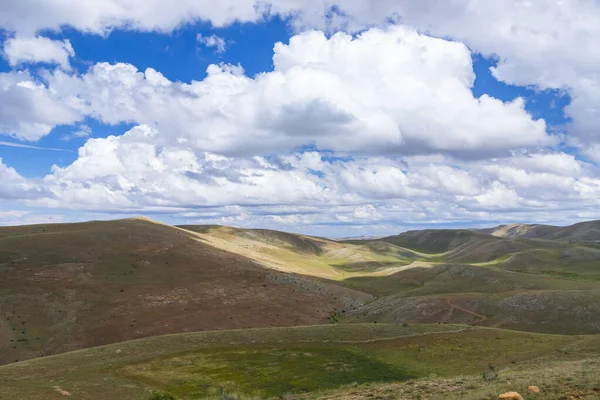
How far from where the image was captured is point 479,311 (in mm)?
83688

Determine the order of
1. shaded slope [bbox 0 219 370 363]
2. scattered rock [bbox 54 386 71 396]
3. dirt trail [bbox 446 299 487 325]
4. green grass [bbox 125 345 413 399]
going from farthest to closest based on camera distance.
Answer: dirt trail [bbox 446 299 487 325] → shaded slope [bbox 0 219 370 363] → green grass [bbox 125 345 413 399] → scattered rock [bbox 54 386 71 396]

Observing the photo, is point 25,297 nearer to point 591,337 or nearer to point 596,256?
point 591,337

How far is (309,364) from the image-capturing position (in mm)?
44750

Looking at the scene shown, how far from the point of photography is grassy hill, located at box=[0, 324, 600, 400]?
109 feet

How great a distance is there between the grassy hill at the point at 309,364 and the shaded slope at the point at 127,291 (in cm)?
2521

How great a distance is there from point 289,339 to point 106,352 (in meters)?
20.5

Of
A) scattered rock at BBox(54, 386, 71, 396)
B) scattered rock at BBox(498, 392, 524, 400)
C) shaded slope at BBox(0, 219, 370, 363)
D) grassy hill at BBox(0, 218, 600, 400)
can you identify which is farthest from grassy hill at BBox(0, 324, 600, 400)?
shaded slope at BBox(0, 219, 370, 363)

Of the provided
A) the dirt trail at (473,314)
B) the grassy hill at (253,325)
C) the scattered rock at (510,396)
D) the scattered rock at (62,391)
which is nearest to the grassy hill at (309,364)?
the scattered rock at (62,391)

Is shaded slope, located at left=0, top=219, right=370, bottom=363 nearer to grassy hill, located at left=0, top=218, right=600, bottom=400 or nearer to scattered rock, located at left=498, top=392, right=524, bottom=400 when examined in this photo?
grassy hill, located at left=0, top=218, right=600, bottom=400

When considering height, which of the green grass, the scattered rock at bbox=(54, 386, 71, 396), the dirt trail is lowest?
the dirt trail

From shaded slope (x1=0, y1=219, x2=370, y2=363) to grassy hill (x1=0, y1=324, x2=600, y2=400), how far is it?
25215mm

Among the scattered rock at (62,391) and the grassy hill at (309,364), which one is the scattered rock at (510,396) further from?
the scattered rock at (62,391)

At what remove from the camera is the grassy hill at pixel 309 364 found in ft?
109

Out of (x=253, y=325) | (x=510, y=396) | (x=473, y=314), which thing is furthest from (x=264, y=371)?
(x=473, y=314)
